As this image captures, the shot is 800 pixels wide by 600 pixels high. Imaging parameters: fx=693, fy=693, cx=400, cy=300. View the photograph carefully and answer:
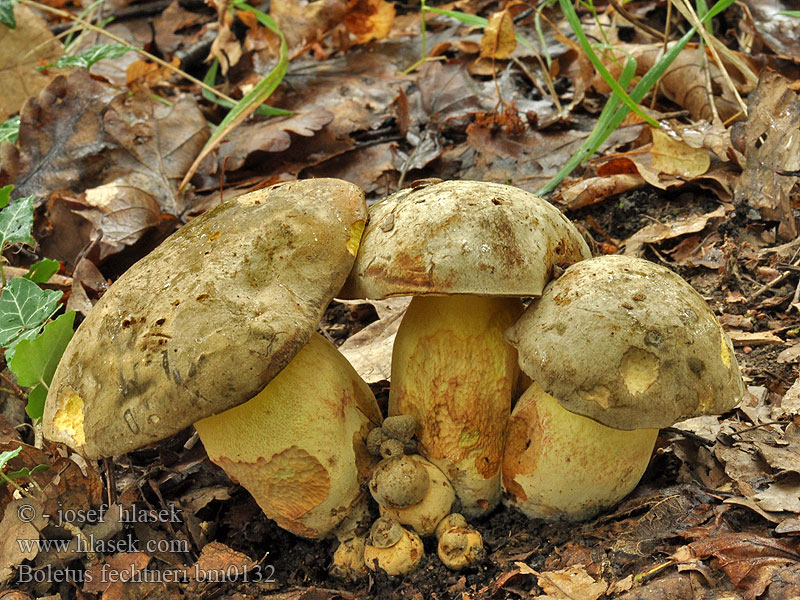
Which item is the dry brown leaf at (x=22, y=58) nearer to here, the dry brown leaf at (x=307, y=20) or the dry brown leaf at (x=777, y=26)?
the dry brown leaf at (x=307, y=20)

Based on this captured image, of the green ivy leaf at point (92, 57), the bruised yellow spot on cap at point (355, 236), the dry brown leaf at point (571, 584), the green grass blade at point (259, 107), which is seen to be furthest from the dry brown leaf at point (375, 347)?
the green ivy leaf at point (92, 57)

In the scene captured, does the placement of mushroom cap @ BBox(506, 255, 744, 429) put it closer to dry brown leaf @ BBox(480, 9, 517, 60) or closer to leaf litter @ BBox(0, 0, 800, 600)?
leaf litter @ BBox(0, 0, 800, 600)

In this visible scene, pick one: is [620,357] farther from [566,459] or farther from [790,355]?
[790,355]

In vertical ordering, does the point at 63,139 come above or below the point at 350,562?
above

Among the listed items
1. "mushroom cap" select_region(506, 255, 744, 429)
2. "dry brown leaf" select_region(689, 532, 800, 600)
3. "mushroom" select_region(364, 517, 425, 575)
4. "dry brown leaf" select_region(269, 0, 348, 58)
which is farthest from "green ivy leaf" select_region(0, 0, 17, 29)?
"dry brown leaf" select_region(689, 532, 800, 600)

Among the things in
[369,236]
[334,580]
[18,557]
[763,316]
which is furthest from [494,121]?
[18,557]

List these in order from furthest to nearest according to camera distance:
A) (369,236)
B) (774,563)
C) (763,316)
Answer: (763,316), (369,236), (774,563)

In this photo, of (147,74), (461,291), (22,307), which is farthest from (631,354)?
(147,74)

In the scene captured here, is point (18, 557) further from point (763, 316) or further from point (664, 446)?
point (763, 316)
